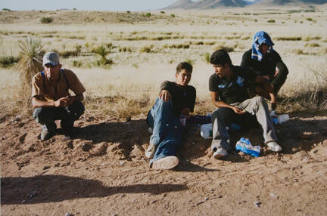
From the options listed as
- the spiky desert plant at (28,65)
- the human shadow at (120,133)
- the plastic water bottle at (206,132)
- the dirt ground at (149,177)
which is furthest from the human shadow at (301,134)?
the spiky desert plant at (28,65)

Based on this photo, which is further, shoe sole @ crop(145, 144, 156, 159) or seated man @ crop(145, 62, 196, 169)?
shoe sole @ crop(145, 144, 156, 159)

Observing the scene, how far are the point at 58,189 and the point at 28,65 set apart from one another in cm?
405

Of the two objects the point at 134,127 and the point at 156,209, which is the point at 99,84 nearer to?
the point at 134,127

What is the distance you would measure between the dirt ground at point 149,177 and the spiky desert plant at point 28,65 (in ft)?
5.44

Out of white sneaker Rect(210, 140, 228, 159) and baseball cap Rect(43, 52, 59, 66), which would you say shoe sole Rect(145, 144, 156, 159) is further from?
baseball cap Rect(43, 52, 59, 66)

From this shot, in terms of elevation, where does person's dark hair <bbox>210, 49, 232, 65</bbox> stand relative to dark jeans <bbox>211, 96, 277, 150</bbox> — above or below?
above

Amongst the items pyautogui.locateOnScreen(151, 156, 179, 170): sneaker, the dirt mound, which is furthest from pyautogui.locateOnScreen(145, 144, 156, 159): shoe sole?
the dirt mound

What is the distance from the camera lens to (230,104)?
15.2ft

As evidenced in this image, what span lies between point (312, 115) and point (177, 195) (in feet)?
11.4

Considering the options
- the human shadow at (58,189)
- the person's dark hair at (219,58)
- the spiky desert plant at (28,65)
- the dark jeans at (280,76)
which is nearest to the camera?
the human shadow at (58,189)

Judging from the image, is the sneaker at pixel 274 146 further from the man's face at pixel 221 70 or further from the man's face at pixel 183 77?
the man's face at pixel 183 77

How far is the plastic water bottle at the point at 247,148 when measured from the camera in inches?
165

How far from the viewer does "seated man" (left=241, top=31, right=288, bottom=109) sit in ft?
17.0

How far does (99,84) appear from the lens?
911 cm
